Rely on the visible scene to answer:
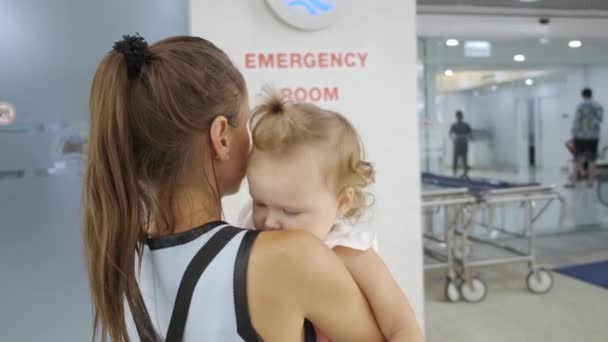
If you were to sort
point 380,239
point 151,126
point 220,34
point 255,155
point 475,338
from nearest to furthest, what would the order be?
point 151,126, point 255,155, point 220,34, point 380,239, point 475,338

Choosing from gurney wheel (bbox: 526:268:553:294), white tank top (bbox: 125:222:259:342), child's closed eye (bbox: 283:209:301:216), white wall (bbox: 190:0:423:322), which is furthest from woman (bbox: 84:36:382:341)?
gurney wheel (bbox: 526:268:553:294)

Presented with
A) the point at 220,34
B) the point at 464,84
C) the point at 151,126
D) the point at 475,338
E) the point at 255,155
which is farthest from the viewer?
the point at 464,84

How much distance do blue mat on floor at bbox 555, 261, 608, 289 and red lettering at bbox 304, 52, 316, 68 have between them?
3.36m

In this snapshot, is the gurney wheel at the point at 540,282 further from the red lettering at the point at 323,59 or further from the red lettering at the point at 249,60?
the red lettering at the point at 249,60

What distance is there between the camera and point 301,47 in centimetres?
231

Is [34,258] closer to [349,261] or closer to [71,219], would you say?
[71,219]

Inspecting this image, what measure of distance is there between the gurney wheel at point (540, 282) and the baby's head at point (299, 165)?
3673 mm

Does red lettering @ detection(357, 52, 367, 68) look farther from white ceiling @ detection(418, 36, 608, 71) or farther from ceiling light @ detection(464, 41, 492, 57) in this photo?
ceiling light @ detection(464, 41, 492, 57)

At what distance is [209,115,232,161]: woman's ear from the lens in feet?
2.59

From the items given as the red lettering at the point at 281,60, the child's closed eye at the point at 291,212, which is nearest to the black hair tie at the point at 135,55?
the child's closed eye at the point at 291,212

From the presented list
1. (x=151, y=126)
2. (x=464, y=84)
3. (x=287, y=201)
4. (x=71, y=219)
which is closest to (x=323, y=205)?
(x=287, y=201)

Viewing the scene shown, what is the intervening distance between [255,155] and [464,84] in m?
5.94

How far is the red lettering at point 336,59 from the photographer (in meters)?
2.33

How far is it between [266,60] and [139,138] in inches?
61.9
